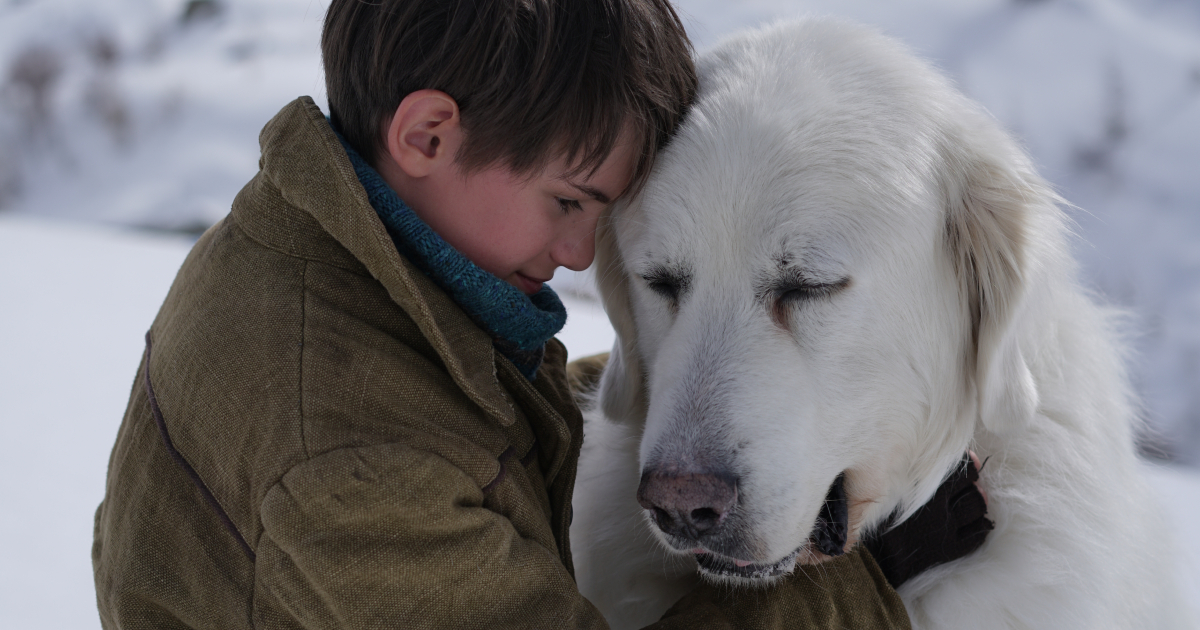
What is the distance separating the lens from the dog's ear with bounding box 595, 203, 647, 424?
2096mm

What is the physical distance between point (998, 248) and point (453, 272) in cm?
110

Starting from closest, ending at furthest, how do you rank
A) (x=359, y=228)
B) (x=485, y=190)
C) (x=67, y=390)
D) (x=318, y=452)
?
(x=318, y=452) < (x=359, y=228) < (x=485, y=190) < (x=67, y=390)

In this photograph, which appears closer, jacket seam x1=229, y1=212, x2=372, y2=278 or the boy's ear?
jacket seam x1=229, y1=212, x2=372, y2=278

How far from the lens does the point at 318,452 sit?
129 cm

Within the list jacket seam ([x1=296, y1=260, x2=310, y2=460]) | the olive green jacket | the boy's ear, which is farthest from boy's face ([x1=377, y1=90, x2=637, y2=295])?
jacket seam ([x1=296, y1=260, x2=310, y2=460])

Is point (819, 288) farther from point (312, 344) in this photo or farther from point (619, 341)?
point (312, 344)

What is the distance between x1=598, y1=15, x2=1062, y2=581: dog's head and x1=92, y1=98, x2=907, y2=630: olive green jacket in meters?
0.28

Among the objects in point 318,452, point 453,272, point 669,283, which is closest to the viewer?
point 318,452

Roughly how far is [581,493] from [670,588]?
389mm

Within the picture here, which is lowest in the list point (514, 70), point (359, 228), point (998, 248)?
point (998, 248)

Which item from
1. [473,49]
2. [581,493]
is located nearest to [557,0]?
[473,49]

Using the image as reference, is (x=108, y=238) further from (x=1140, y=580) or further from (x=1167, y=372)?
(x=1167, y=372)

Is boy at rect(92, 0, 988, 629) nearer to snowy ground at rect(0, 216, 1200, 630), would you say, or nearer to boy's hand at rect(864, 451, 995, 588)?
Answer: boy's hand at rect(864, 451, 995, 588)

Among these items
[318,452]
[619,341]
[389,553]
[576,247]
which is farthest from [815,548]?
[318,452]
